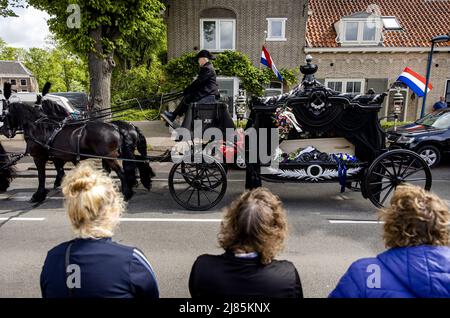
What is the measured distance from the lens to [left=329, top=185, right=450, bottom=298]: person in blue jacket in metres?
1.62

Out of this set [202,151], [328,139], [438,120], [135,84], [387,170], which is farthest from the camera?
[135,84]

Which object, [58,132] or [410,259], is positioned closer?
[410,259]

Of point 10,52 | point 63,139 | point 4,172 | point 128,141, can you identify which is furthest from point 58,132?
point 10,52

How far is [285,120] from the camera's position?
547 cm

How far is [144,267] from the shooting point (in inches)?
74.4

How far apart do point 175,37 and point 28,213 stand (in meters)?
11.9

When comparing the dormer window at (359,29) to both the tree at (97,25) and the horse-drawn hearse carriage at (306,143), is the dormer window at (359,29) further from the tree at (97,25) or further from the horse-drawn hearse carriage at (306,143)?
the horse-drawn hearse carriage at (306,143)

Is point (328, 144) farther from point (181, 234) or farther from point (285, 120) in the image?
point (181, 234)

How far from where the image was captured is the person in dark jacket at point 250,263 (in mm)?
1762

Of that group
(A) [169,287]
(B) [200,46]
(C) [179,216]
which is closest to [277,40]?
(B) [200,46]

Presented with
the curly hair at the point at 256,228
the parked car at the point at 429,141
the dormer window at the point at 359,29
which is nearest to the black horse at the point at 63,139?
the curly hair at the point at 256,228

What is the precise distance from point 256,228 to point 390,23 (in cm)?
1860
